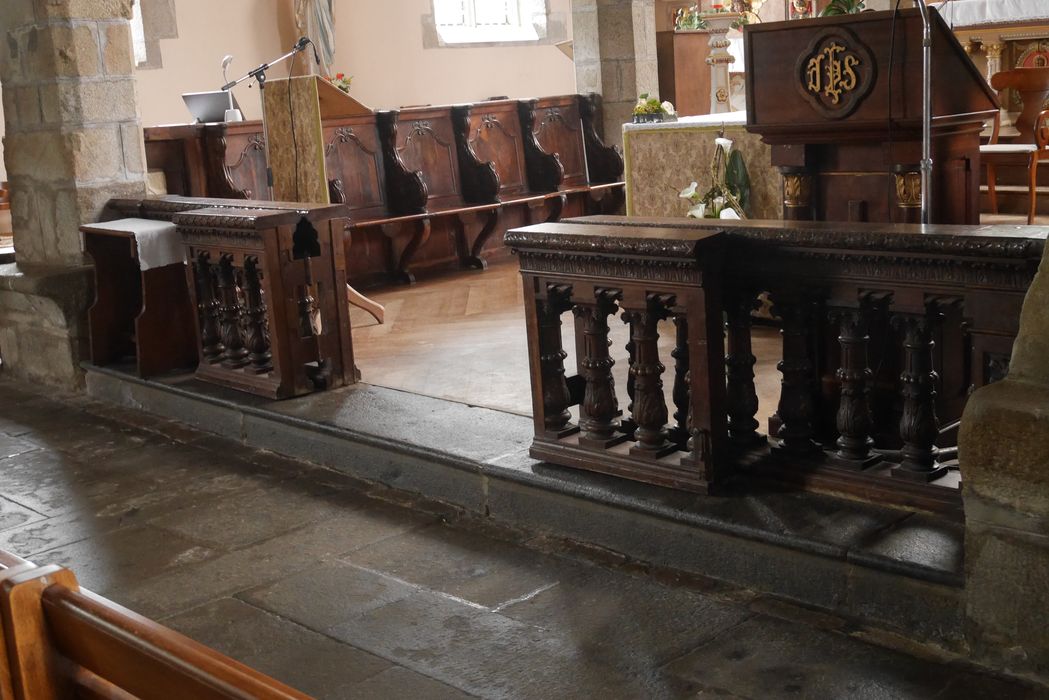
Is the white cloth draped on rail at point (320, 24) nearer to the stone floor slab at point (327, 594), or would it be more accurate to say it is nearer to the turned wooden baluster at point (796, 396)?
the stone floor slab at point (327, 594)

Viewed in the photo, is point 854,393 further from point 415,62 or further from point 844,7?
point 415,62

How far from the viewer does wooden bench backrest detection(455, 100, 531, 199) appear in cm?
770

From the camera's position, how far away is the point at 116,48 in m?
5.01

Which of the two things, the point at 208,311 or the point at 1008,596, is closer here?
the point at 1008,596

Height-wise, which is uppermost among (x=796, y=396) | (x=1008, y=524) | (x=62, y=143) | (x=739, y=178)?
(x=62, y=143)

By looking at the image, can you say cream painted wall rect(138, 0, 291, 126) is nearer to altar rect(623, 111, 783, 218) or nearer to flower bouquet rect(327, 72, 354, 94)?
flower bouquet rect(327, 72, 354, 94)

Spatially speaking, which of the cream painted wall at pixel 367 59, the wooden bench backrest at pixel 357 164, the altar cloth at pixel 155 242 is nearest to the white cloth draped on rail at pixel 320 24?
the cream painted wall at pixel 367 59

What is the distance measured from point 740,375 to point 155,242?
2.53 meters

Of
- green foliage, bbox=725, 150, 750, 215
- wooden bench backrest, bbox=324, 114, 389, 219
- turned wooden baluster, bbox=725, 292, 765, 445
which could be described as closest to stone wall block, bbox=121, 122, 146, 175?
wooden bench backrest, bbox=324, 114, 389, 219

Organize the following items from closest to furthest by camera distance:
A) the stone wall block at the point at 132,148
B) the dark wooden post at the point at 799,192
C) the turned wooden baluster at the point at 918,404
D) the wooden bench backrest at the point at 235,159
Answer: the turned wooden baluster at the point at 918,404
the dark wooden post at the point at 799,192
the stone wall block at the point at 132,148
the wooden bench backrest at the point at 235,159

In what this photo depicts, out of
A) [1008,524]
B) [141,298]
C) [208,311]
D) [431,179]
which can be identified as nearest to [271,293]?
[208,311]

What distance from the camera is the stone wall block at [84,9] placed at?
15.7ft

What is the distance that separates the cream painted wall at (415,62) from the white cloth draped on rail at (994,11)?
14.5 ft

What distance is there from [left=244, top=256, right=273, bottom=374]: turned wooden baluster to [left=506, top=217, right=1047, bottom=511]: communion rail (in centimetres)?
142
